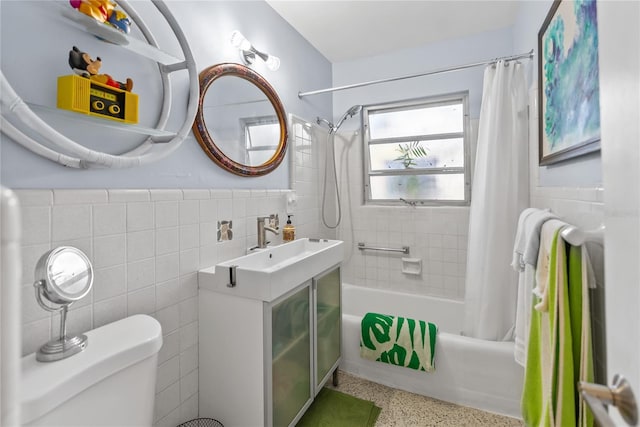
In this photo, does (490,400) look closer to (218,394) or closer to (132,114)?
(218,394)

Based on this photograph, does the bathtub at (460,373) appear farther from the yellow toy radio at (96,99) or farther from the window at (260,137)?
the yellow toy radio at (96,99)

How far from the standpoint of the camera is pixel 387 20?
7.72ft

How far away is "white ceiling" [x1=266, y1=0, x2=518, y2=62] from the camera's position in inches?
85.1

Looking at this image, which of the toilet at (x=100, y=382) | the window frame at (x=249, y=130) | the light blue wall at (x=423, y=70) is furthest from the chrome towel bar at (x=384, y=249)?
the toilet at (x=100, y=382)

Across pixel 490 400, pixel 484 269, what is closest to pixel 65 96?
pixel 484 269

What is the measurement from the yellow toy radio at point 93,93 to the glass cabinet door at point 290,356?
0.97m

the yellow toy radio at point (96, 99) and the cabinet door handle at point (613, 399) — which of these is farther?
the yellow toy radio at point (96, 99)

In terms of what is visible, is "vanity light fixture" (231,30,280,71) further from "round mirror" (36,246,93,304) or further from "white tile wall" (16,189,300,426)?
"round mirror" (36,246,93,304)

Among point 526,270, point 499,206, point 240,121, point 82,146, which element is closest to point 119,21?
point 82,146

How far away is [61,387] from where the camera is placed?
76 centimetres

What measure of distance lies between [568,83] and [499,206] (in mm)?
916

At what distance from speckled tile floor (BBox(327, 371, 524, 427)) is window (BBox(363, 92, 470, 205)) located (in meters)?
1.54

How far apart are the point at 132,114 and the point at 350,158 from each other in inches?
84.3

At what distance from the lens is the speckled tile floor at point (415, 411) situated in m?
1.73
